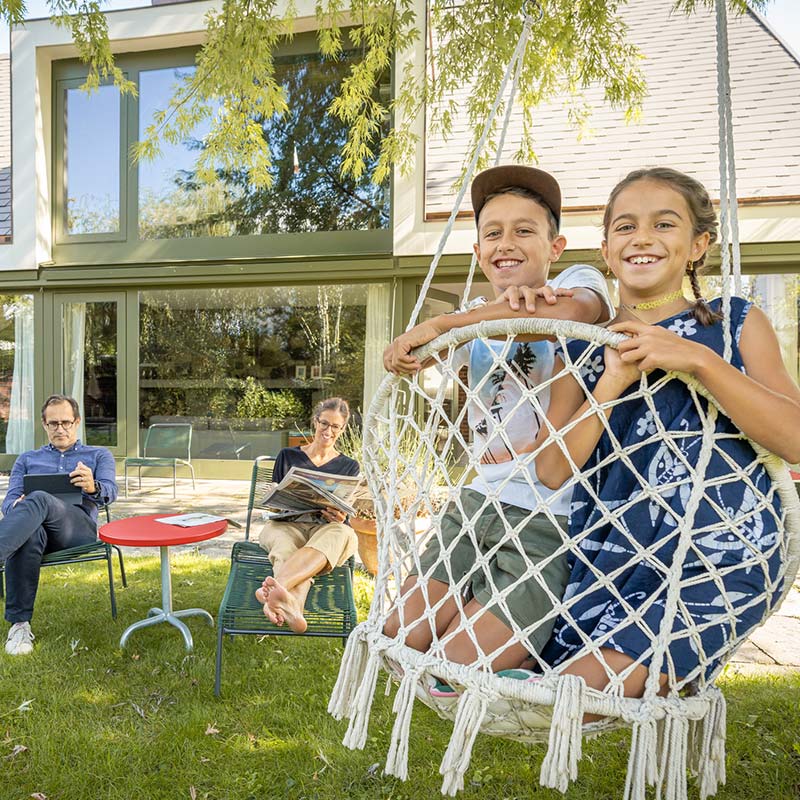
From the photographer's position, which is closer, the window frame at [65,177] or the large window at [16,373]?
the window frame at [65,177]

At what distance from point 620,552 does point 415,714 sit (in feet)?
5.08

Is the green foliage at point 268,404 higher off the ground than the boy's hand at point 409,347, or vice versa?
the boy's hand at point 409,347

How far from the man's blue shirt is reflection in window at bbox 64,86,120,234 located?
5.26 m

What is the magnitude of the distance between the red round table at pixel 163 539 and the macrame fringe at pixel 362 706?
198 centimetres

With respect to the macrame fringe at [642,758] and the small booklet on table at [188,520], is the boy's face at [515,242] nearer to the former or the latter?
the macrame fringe at [642,758]

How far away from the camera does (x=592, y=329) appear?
1.18m

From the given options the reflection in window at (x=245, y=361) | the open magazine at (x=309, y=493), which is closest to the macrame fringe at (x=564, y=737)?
the open magazine at (x=309, y=493)

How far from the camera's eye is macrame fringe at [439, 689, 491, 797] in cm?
118

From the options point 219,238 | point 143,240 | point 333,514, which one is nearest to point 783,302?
point 333,514

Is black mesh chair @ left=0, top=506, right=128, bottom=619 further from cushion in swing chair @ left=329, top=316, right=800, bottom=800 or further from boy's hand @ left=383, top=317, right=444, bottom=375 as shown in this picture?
boy's hand @ left=383, top=317, right=444, bottom=375

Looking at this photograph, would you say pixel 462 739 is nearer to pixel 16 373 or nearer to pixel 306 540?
pixel 306 540

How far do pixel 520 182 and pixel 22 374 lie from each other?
8701 millimetres

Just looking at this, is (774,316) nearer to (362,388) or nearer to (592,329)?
(362,388)

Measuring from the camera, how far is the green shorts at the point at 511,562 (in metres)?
1.42
